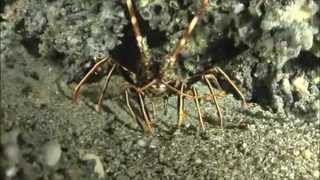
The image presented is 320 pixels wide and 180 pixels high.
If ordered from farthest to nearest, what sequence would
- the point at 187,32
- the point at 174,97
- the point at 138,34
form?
the point at 174,97, the point at 138,34, the point at 187,32

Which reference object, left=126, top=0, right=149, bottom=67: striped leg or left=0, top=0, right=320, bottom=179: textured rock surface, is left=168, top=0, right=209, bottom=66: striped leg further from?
left=126, top=0, right=149, bottom=67: striped leg

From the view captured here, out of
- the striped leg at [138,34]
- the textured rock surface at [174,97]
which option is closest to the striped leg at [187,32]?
the textured rock surface at [174,97]

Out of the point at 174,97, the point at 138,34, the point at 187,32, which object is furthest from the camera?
the point at 174,97

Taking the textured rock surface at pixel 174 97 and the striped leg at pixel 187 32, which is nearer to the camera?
the textured rock surface at pixel 174 97

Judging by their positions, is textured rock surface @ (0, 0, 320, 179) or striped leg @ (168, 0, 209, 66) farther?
striped leg @ (168, 0, 209, 66)

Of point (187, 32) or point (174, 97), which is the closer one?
point (187, 32)

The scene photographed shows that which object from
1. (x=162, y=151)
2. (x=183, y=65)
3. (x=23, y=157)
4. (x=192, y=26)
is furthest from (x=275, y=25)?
(x=23, y=157)

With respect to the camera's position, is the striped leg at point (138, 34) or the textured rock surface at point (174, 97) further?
the striped leg at point (138, 34)

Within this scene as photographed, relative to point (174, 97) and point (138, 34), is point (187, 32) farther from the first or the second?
point (174, 97)

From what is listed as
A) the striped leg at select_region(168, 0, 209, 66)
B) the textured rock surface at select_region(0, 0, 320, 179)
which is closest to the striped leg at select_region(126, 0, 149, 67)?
the textured rock surface at select_region(0, 0, 320, 179)

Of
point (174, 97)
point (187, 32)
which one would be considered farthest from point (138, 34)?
point (174, 97)

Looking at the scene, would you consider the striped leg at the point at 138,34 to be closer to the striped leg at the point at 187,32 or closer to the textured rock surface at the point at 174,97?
the textured rock surface at the point at 174,97

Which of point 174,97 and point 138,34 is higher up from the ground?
point 138,34
